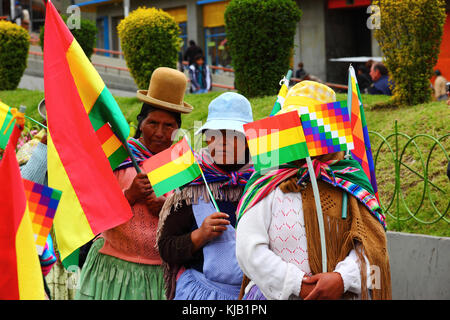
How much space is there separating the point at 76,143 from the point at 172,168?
533mm

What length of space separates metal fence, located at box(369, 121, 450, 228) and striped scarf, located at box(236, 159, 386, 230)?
3.37m

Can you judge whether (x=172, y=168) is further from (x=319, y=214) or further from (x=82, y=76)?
(x=319, y=214)

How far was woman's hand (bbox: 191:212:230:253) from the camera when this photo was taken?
11.3ft

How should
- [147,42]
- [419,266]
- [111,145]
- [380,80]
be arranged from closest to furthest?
[111,145]
[419,266]
[380,80]
[147,42]

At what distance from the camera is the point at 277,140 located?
3.04 metres

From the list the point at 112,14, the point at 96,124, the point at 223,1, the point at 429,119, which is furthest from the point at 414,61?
the point at 112,14

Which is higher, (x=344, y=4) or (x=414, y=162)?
(x=344, y=4)

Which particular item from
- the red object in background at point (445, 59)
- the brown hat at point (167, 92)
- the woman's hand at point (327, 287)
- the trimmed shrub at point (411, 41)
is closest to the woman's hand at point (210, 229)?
Answer: the woman's hand at point (327, 287)

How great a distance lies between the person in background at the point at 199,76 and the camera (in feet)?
57.3

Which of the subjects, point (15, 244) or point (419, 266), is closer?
point (15, 244)

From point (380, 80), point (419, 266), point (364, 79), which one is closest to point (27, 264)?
point (419, 266)

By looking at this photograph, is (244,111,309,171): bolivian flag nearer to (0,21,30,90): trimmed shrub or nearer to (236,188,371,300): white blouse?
(236,188,371,300): white blouse

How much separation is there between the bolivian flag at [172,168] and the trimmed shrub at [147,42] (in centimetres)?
896

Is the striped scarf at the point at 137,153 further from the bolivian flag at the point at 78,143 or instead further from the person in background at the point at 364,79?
the person in background at the point at 364,79
